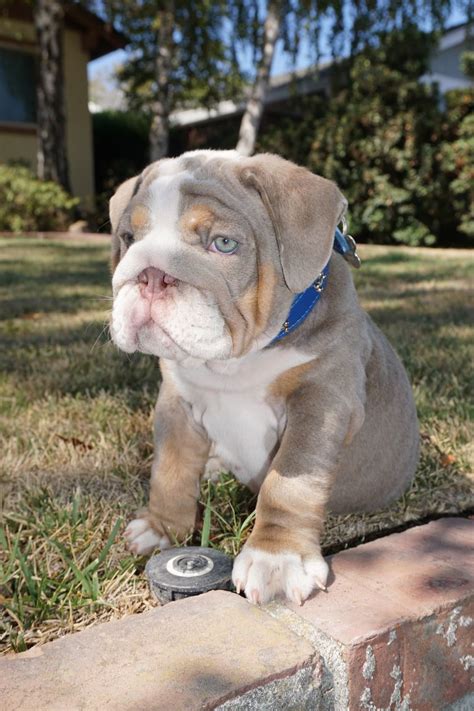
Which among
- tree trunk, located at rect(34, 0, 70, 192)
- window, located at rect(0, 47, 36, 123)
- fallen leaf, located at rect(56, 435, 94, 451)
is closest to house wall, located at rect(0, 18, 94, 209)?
window, located at rect(0, 47, 36, 123)

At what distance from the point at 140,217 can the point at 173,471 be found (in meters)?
0.82

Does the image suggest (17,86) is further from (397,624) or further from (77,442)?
(397,624)

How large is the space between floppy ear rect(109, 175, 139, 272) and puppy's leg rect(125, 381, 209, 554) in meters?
0.45

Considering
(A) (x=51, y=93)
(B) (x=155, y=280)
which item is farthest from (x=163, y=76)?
(B) (x=155, y=280)

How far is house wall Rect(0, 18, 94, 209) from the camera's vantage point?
16.1m

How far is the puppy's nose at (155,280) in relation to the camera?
1915 mm

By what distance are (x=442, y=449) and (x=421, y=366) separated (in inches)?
48.8

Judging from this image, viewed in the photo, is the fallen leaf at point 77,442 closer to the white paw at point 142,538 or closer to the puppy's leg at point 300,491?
the white paw at point 142,538

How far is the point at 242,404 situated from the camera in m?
2.25

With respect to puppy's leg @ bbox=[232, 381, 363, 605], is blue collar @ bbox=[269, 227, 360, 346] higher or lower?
higher

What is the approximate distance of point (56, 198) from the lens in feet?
44.1

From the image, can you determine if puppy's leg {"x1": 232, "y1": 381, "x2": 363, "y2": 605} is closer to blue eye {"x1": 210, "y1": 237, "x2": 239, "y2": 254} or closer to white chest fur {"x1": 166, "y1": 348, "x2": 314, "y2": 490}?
white chest fur {"x1": 166, "y1": 348, "x2": 314, "y2": 490}

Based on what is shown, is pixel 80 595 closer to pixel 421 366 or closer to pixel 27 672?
pixel 27 672

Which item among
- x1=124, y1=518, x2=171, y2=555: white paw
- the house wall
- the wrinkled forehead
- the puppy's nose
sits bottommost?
x1=124, y1=518, x2=171, y2=555: white paw
